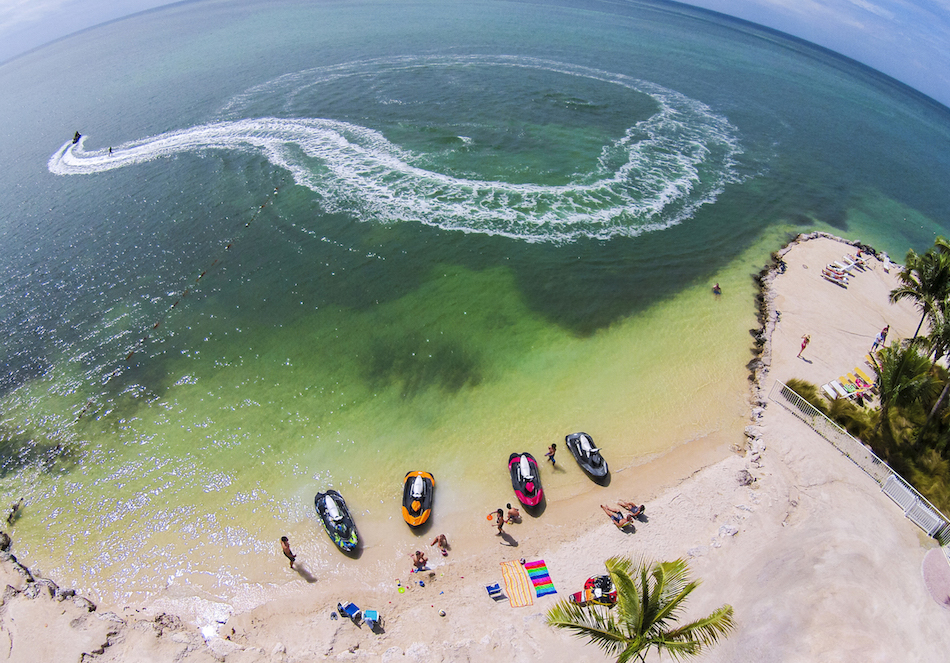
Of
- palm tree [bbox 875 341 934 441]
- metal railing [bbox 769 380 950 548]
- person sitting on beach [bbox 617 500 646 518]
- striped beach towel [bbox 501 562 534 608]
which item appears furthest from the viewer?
person sitting on beach [bbox 617 500 646 518]

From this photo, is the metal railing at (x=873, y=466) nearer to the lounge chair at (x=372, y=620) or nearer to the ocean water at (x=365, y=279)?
the ocean water at (x=365, y=279)

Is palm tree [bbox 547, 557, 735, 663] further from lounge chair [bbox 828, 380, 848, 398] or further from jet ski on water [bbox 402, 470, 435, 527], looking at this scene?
lounge chair [bbox 828, 380, 848, 398]

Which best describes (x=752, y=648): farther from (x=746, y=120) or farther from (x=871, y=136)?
(x=871, y=136)

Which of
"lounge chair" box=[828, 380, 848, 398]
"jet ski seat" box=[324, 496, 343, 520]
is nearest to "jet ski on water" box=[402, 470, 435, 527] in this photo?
"jet ski seat" box=[324, 496, 343, 520]

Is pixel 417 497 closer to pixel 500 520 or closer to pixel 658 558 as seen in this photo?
pixel 500 520

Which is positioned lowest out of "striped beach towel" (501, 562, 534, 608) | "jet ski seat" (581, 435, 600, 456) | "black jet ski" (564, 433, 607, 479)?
"striped beach towel" (501, 562, 534, 608)

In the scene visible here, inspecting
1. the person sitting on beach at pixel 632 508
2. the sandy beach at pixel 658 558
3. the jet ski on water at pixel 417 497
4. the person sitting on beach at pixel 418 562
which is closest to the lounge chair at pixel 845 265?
the sandy beach at pixel 658 558

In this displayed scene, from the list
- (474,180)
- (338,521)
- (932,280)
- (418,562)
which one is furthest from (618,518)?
(474,180)
